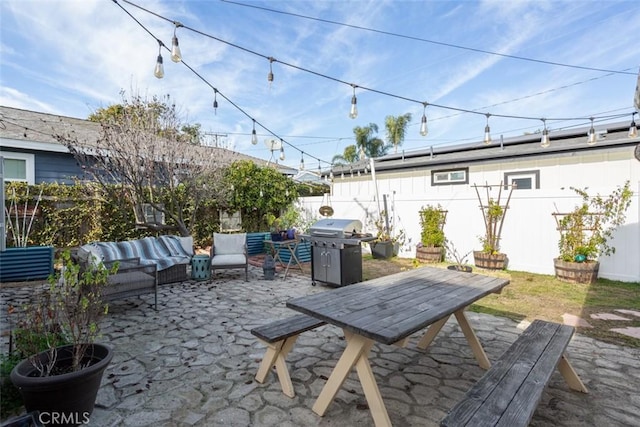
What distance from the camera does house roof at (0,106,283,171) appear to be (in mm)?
7418

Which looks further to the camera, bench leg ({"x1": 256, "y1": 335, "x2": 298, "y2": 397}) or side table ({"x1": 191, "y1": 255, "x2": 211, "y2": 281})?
side table ({"x1": 191, "y1": 255, "x2": 211, "y2": 281})

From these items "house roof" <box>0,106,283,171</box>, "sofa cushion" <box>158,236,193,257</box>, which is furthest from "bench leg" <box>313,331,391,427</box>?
"house roof" <box>0,106,283,171</box>

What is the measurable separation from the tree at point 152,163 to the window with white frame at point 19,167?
3.75 feet

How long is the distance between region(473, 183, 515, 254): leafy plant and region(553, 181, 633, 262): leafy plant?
102 centimetres

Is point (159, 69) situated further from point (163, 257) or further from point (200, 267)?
point (200, 267)

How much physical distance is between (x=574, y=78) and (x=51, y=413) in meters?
11.9

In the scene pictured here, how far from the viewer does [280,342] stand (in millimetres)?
2338

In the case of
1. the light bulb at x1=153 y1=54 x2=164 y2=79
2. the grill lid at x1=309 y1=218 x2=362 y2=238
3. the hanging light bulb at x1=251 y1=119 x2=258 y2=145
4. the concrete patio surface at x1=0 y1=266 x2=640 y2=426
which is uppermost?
the light bulb at x1=153 y1=54 x2=164 y2=79

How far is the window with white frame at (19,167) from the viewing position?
294 inches

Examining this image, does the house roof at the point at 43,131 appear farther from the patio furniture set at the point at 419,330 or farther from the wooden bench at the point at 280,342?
the patio furniture set at the point at 419,330

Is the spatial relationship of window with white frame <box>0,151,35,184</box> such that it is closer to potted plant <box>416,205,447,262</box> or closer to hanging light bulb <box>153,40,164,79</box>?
hanging light bulb <box>153,40,164,79</box>

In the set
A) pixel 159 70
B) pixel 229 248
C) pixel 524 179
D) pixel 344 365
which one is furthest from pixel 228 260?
pixel 524 179

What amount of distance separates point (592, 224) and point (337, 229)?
4437 millimetres

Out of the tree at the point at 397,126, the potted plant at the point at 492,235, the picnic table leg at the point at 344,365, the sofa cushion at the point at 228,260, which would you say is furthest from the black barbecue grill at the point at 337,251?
the tree at the point at 397,126
